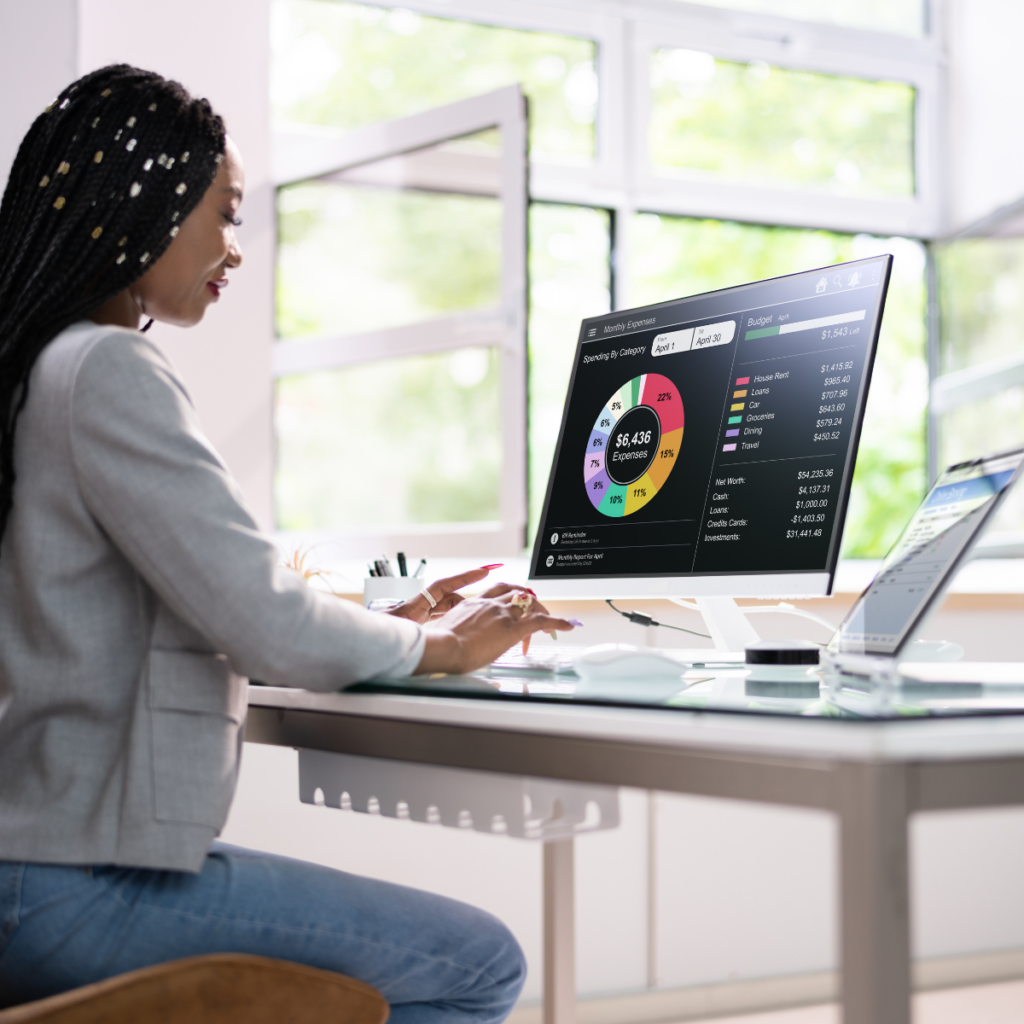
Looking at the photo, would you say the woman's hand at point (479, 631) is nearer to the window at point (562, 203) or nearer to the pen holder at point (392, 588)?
the pen holder at point (392, 588)

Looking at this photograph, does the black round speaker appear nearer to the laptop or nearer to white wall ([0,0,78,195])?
the laptop

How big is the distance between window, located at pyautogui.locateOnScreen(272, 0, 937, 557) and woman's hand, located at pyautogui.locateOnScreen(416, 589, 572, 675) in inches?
49.8

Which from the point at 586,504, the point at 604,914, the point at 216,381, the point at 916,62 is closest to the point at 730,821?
the point at 604,914

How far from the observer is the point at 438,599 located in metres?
1.48

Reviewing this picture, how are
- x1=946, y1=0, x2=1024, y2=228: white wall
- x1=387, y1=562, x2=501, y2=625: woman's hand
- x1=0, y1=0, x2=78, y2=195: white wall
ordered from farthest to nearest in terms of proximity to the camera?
x1=946, y1=0, x2=1024, y2=228: white wall → x1=0, y1=0, x2=78, y2=195: white wall → x1=387, y1=562, x2=501, y2=625: woman's hand

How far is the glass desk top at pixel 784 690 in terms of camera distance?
0.81m

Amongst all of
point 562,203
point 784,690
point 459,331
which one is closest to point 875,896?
point 784,690

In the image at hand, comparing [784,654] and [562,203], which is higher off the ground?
[562,203]

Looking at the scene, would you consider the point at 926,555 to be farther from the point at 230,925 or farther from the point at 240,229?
the point at 240,229

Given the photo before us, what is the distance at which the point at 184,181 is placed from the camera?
1.13 meters

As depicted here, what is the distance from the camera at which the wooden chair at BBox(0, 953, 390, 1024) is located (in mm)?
849

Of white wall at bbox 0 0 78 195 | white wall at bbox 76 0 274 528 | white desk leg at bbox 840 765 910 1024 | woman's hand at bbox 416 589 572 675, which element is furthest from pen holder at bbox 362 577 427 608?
white wall at bbox 0 0 78 195

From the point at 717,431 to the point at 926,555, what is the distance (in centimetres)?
35

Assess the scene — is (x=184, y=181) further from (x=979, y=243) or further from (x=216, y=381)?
(x=979, y=243)
